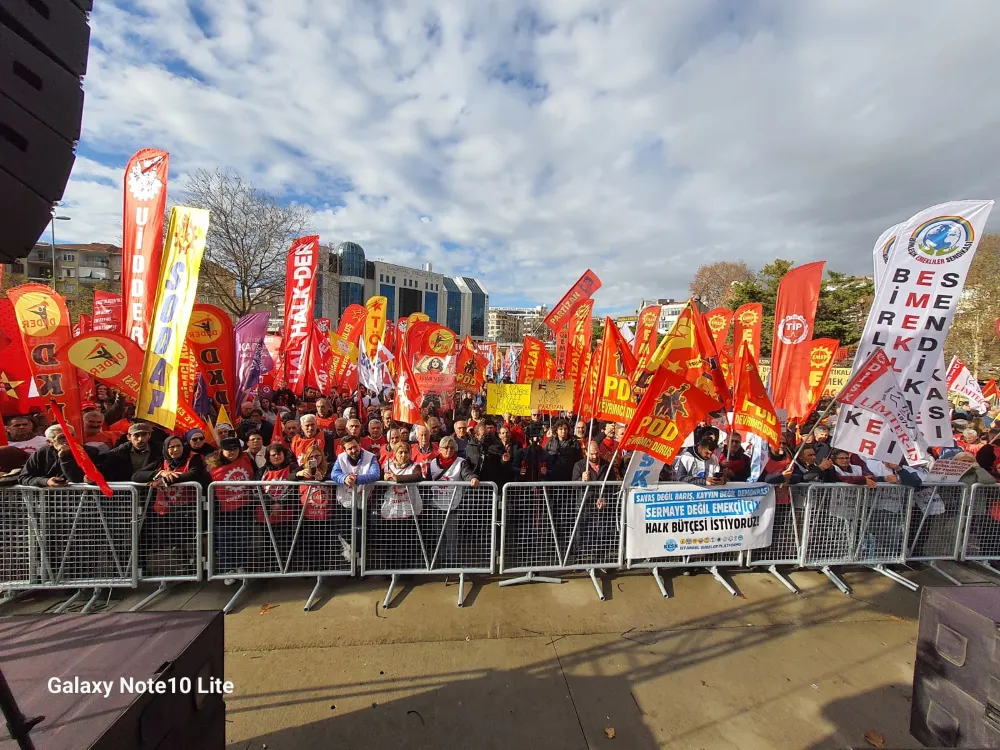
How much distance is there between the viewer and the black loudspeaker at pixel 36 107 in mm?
1129

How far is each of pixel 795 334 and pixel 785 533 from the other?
4137 mm

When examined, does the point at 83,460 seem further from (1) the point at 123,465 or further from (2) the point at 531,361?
(2) the point at 531,361

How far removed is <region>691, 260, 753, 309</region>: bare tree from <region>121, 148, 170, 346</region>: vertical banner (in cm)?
5675

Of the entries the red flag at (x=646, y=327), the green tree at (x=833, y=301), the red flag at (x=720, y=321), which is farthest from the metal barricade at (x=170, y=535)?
the green tree at (x=833, y=301)

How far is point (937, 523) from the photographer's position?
18.4 ft

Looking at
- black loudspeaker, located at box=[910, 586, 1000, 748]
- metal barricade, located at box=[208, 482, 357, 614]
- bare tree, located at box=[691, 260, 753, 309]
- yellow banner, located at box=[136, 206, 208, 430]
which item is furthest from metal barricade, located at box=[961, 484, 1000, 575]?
bare tree, located at box=[691, 260, 753, 309]

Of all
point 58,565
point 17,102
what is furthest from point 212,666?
point 58,565

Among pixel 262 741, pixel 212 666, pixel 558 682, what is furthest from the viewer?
pixel 558 682

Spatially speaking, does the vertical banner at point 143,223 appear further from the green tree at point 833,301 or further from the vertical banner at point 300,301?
the green tree at point 833,301

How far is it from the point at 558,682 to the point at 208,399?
518 centimetres

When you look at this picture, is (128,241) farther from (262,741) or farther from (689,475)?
(689,475)

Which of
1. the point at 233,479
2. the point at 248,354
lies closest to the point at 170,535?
the point at 233,479

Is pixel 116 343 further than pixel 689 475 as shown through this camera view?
No

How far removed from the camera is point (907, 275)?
5.43 m
